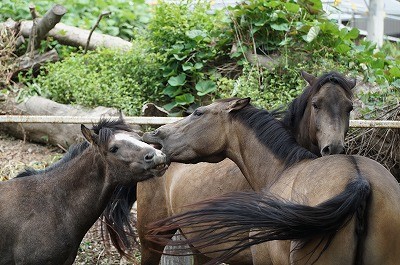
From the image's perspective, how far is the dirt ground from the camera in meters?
8.65

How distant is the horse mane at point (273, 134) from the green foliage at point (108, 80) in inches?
178

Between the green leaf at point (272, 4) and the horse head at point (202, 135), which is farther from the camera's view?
the green leaf at point (272, 4)

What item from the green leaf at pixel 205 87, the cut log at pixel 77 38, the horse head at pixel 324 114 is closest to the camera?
the horse head at pixel 324 114

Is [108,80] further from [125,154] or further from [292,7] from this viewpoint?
[125,154]

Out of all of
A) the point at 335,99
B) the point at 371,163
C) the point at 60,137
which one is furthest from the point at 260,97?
A: the point at 371,163

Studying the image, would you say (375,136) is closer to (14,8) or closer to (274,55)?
(274,55)

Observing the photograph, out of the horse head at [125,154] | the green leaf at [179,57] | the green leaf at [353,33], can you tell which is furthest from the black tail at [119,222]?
the green leaf at [353,33]

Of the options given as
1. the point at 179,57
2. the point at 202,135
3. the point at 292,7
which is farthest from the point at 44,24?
the point at 202,135

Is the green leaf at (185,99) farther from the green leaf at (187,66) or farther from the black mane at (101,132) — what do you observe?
the black mane at (101,132)

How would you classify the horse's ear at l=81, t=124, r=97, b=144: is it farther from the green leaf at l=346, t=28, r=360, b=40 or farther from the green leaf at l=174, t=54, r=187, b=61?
the green leaf at l=346, t=28, r=360, b=40

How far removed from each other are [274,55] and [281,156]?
4.64 m

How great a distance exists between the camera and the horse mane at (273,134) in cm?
554

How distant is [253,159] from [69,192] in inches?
63.1

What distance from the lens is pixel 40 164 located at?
9.88m
